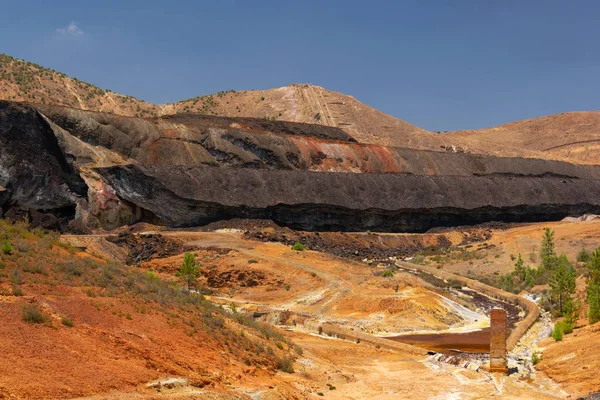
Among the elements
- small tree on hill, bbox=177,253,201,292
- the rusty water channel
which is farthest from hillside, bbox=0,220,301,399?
small tree on hill, bbox=177,253,201,292

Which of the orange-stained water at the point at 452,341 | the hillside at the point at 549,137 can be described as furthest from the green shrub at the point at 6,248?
the hillside at the point at 549,137

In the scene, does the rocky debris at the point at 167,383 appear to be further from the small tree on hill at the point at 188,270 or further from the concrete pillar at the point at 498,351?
the small tree on hill at the point at 188,270

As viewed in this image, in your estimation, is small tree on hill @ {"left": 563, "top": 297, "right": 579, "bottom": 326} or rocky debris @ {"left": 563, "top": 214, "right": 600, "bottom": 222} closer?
small tree on hill @ {"left": 563, "top": 297, "right": 579, "bottom": 326}

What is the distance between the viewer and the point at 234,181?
52406 millimetres

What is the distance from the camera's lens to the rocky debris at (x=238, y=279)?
35.2 m

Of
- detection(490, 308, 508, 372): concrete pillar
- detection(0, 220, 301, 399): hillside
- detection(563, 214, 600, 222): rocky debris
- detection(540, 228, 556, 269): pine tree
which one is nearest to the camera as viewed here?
detection(0, 220, 301, 399): hillside

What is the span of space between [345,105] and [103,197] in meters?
→ 78.1

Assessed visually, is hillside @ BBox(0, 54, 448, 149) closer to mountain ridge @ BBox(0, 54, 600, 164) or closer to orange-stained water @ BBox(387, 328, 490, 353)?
mountain ridge @ BBox(0, 54, 600, 164)

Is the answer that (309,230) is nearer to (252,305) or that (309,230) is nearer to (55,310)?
(252,305)

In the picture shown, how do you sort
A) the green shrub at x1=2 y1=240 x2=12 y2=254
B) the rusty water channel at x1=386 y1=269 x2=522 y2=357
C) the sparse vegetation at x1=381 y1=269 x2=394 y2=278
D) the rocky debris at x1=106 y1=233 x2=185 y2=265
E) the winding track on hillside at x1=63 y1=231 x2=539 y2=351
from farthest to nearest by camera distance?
1. the rocky debris at x1=106 y1=233 x2=185 y2=265
2. the sparse vegetation at x1=381 y1=269 x2=394 y2=278
3. the winding track on hillside at x1=63 y1=231 x2=539 y2=351
4. the rusty water channel at x1=386 y1=269 x2=522 y2=357
5. the green shrub at x1=2 y1=240 x2=12 y2=254

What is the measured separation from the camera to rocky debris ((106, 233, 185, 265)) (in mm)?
39750

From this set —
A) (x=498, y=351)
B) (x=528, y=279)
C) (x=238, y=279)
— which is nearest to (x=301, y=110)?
(x=528, y=279)

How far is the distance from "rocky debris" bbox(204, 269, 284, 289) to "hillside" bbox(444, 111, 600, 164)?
289ft

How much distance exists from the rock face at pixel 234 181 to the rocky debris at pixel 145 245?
4.87 m
